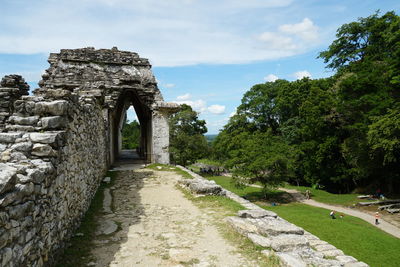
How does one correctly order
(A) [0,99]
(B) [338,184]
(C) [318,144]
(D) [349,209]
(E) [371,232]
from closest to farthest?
(A) [0,99] < (E) [371,232] < (D) [349,209] < (C) [318,144] < (B) [338,184]

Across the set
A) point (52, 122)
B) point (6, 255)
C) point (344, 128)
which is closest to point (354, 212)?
point (344, 128)

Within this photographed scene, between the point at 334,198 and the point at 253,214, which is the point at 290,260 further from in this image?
the point at 334,198

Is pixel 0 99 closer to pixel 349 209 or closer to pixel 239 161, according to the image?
pixel 239 161

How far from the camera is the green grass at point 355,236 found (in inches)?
443

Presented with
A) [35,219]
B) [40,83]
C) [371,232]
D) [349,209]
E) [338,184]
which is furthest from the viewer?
[338,184]

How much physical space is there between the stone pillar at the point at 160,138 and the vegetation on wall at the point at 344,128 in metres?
9.89

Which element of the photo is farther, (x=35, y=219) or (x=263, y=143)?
(x=263, y=143)

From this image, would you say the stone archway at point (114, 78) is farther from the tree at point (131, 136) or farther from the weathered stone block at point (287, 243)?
the tree at point (131, 136)

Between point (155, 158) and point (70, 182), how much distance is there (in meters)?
9.40

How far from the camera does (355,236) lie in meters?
13.2

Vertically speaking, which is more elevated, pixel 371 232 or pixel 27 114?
pixel 27 114

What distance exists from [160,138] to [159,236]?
31.0ft

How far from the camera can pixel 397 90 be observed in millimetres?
19984

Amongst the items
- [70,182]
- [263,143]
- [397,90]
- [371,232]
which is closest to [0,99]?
[70,182]
